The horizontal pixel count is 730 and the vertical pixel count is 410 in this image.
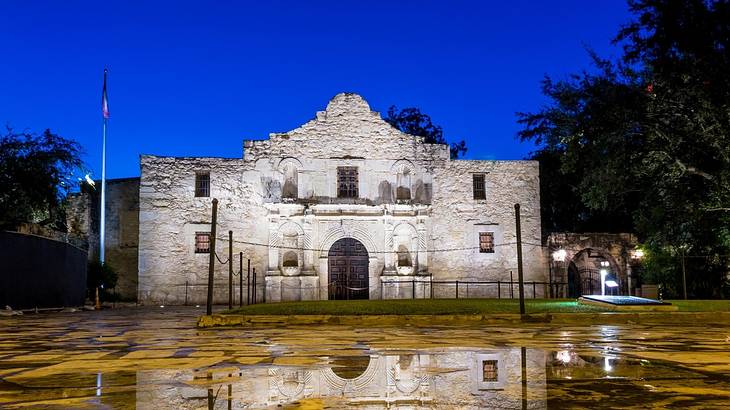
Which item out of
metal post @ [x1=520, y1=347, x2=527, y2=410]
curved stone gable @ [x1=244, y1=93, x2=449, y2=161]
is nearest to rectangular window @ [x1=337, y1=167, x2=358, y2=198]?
curved stone gable @ [x1=244, y1=93, x2=449, y2=161]

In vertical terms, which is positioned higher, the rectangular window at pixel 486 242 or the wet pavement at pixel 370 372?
the rectangular window at pixel 486 242

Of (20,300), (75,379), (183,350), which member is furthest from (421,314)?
(20,300)

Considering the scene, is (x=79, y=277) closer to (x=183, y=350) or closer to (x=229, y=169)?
(x=229, y=169)

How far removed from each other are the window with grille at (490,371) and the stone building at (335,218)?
21.6 meters

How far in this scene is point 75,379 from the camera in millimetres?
5680

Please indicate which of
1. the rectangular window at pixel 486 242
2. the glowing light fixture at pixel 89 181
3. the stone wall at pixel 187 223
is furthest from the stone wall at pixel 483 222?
the glowing light fixture at pixel 89 181

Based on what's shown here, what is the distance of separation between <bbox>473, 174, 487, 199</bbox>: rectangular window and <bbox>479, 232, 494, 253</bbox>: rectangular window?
5.69 feet

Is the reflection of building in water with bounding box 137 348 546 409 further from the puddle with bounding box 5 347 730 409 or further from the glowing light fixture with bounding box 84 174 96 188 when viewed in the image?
the glowing light fixture with bounding box 84 174 96 188

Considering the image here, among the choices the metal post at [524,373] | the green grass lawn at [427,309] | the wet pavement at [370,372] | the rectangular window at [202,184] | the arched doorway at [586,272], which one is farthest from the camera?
the arched doorway at [586,272]

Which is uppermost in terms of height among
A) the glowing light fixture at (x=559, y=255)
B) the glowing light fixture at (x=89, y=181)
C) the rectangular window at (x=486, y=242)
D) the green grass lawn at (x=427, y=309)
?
the glowing light fixture at (x=89, y=181)

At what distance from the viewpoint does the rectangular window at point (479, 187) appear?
30500 millimetres

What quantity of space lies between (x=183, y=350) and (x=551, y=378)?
4.69m

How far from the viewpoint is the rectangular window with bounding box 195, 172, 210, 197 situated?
29297mm

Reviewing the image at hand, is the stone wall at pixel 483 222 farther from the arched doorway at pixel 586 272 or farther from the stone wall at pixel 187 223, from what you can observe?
the stone wall at pixel 187 223
